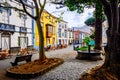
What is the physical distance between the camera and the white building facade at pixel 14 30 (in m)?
28.5

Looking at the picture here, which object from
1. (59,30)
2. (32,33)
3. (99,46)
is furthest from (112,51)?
(59,30)

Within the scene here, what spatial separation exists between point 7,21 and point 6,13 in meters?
0.98

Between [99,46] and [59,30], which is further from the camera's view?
[59,30]

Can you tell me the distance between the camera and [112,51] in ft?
33.7

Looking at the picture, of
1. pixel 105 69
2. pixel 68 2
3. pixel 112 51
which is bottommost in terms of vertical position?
pixel 105 69

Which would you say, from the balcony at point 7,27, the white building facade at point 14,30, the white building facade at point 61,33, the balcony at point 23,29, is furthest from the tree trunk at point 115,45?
the white building facade at point 61,33

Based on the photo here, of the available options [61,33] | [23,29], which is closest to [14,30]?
[23,29]

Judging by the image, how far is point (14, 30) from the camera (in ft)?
102

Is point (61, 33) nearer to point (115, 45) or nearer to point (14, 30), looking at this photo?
point (14, 30)

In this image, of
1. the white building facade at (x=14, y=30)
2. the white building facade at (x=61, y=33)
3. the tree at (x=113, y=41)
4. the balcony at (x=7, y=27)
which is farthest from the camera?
the white building facade at (x=61, y=33)

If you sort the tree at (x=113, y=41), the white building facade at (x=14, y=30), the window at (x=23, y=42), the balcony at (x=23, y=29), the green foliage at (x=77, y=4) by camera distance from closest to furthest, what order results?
the tree at (x=113, y=41), the green foliage at (x=77, y=4), the white building facade at (x=14, y=30), the window at (x=23, y=42), the balcony at (x=23, y=29)

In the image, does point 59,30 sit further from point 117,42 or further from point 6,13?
point 117,42

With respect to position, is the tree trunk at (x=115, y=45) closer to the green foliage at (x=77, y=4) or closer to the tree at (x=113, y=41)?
the tree at (x=113, y=41)

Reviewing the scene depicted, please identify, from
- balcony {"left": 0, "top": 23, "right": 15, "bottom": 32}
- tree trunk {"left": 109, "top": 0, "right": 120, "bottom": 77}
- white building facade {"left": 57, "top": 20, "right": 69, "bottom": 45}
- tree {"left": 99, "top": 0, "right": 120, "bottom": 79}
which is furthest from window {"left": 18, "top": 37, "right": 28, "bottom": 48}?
white building facade {"left": 57, "top": 20, "right": 69, "bottom": 45}
